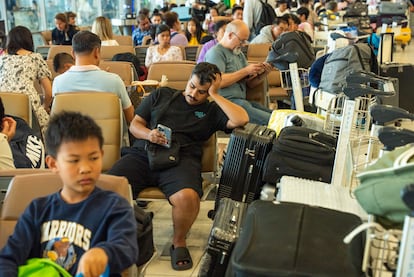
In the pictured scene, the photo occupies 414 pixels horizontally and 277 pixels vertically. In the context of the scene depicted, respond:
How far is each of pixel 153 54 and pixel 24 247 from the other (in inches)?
190

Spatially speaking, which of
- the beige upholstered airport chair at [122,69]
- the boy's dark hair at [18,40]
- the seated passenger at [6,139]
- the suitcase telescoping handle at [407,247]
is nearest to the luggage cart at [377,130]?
the suitcase telescoping handle at [407,247]

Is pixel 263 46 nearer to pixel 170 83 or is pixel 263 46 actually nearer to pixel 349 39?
pixel 349 39

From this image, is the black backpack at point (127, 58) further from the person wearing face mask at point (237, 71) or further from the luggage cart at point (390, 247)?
the luggage cart at point (390, 247)

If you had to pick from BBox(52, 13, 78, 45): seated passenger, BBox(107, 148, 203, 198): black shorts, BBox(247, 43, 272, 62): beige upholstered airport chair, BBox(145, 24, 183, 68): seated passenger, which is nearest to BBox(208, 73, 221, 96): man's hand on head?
BBox(107, 148, 203, 198): black shorts

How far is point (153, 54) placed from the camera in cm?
659

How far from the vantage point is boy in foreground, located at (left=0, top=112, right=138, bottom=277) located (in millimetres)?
1929

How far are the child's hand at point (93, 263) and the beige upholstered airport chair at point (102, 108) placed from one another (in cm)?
189

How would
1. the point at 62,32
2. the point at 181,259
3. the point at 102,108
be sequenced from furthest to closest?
the point at 62,32, the point at 102,108, the point at 181,259

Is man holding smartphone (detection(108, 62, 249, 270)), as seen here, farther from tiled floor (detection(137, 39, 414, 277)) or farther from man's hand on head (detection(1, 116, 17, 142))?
man's hand on head (detection(1, 116, 17, 142))

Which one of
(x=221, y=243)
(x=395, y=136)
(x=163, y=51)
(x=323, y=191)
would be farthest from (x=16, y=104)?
(x=163, y=51)

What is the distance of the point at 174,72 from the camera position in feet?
16.0

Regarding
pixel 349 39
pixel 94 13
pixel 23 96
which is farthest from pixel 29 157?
pixel 94 13

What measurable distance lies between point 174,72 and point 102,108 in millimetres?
1329

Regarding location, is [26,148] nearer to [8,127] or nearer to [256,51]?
[8,127]
